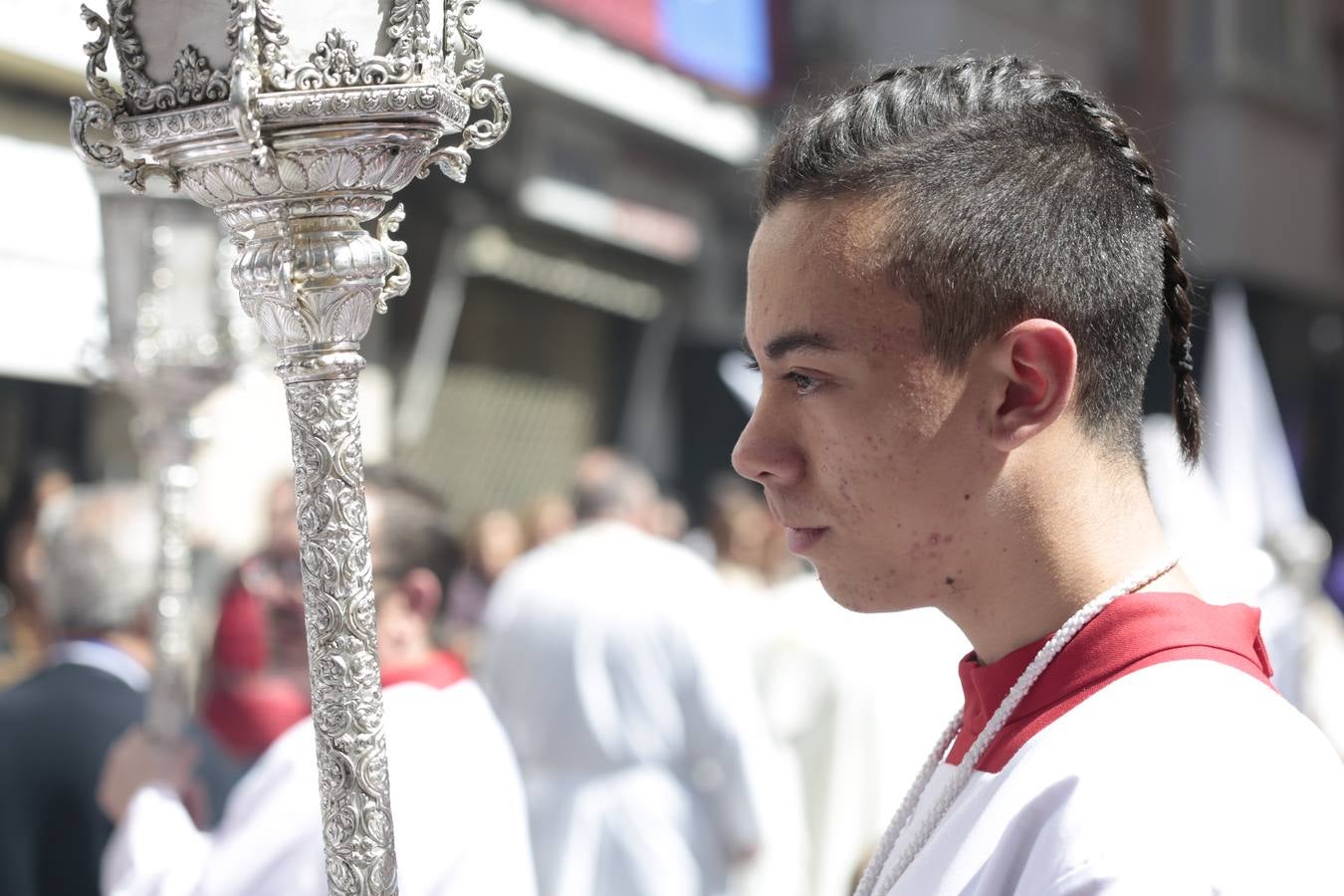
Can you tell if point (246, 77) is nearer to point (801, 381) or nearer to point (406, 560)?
point (801, 381)

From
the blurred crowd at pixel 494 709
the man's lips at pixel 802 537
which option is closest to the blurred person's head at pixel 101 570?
the blurred crowd at pixel 494 709

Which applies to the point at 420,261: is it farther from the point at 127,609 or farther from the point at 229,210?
the point at 229,210

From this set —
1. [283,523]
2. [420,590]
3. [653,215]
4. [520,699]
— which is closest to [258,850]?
[420,590]

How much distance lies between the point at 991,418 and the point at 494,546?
696 cm

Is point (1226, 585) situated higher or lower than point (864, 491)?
lower

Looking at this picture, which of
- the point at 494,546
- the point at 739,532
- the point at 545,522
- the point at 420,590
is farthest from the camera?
the point at 494,546

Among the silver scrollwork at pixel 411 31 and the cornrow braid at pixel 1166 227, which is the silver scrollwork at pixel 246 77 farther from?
the cornrow braid at pixel 1166 227

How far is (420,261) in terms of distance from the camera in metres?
12.7

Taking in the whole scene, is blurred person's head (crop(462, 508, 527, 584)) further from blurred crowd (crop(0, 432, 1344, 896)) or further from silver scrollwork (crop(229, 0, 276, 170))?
silver scrollwork (crop(229, 0, 276, 170))

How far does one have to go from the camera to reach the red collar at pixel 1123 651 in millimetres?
1397

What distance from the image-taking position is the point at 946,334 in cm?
142

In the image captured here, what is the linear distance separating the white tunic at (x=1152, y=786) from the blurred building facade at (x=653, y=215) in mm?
7093

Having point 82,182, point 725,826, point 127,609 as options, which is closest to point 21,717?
point 127,609

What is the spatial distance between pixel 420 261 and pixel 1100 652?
38.0 feet
